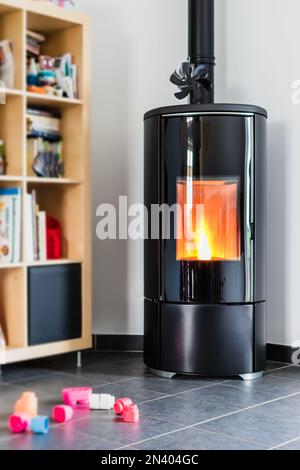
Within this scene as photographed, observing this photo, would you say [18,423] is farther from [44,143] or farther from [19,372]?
[44,143]

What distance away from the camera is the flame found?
3061 millimetres

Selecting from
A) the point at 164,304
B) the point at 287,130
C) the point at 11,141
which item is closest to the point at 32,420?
the point at 164,304

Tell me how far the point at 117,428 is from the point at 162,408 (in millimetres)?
300

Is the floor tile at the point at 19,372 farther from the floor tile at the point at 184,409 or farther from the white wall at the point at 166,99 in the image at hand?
the floor tile at the point at 184,409

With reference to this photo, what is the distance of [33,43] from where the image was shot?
329 cm

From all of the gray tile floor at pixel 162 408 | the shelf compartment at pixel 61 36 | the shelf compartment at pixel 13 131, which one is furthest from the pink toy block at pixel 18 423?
the shelf compartment at pixel 61 36

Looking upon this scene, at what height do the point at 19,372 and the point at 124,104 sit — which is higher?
the point at 124,104

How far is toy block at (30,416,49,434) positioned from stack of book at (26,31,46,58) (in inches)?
67.5

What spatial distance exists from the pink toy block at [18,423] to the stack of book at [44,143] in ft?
4.18

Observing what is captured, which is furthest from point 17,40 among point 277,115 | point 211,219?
point 277,115

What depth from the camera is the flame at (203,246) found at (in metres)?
3.06

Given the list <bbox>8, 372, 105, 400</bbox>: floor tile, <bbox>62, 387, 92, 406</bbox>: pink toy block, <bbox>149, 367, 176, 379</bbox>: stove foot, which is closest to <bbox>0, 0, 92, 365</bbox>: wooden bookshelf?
<bbox>8, 372, 105, 400</bbox>: floor tile
